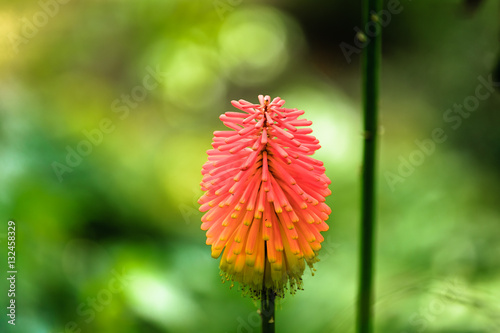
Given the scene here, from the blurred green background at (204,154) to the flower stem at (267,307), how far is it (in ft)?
1.63

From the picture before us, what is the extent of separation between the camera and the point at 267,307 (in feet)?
4.25

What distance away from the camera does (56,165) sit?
2.94 meters

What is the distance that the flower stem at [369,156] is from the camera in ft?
3.92

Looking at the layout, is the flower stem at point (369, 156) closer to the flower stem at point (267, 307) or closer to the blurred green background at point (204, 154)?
the flower stem at point (267, 307)

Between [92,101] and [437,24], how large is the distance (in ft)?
8.61

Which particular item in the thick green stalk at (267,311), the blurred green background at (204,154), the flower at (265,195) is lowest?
the thick green stalk at (267,311)

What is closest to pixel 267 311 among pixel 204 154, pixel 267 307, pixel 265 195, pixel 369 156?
pixel 267 307

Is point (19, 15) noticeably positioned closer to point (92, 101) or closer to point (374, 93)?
point (92, 101)

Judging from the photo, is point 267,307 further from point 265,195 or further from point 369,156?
point 369,156

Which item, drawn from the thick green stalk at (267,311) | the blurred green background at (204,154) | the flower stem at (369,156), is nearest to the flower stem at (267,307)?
the thick green stalk at (267,311)

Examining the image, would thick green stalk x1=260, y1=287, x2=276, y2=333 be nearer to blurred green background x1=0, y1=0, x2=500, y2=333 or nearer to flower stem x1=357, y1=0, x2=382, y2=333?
flower stem x1=357, y1=0, x2=382, y2=333

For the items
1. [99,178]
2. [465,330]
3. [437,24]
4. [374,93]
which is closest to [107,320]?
[99,178]

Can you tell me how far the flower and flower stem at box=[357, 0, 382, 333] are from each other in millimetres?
103

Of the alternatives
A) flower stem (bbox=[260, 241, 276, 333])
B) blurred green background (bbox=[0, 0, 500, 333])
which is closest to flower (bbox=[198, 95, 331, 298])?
flower stem (bbox=[260, 241, 276, 333])
